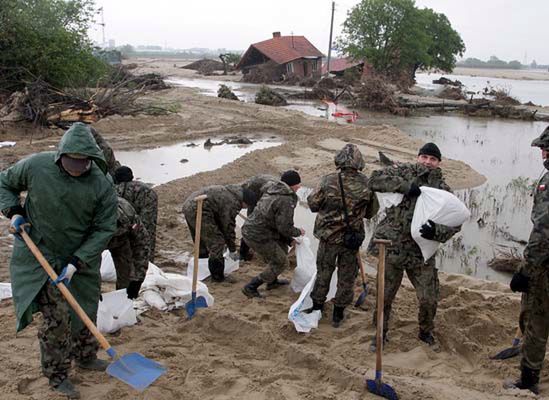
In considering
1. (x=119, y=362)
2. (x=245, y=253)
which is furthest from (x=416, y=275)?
(x=245, y=253)

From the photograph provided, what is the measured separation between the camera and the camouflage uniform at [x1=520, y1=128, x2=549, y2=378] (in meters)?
3.42

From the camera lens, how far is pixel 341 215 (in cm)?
445

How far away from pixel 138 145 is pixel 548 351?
11.8 meters

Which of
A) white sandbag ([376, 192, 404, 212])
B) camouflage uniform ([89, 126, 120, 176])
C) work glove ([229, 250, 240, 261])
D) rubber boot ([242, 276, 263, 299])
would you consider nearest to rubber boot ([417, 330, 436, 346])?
white sandbag ([376, 192, 404, 212])

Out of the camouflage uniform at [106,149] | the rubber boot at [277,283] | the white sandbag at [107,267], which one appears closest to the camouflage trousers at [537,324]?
the rubber boot at [277,283]

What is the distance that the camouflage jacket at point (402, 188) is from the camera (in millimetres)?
4055

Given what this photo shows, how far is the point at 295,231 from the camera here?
514 centimetres

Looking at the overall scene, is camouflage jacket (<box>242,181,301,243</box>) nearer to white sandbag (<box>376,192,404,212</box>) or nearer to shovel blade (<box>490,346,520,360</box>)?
white sandbag (<box>376,192,404,212</box>)

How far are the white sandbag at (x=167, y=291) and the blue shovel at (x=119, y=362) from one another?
1363 mm

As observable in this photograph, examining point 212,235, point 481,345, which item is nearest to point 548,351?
point 481,345

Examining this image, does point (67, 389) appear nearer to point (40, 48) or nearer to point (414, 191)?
point (414, 191)

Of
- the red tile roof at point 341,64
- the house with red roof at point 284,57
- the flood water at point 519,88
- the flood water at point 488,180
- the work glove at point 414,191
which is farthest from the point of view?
the house with red roof at point 284,57

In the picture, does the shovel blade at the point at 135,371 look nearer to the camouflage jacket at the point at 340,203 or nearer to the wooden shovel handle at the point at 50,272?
the wooden shovel handle at the point at 50,272

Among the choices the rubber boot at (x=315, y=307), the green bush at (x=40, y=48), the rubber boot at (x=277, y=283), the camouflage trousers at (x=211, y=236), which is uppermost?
the green bush at (x=40, y=48)
